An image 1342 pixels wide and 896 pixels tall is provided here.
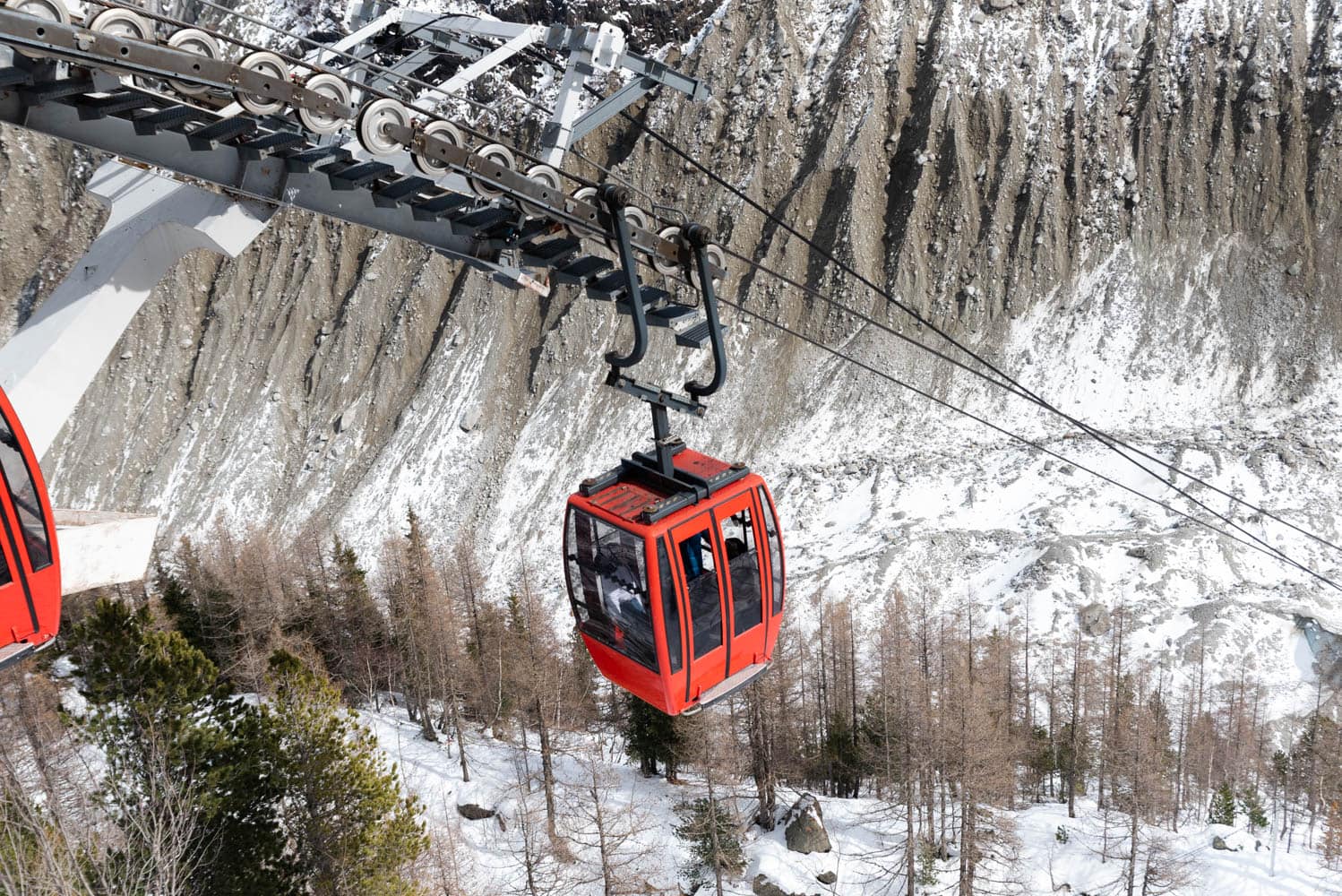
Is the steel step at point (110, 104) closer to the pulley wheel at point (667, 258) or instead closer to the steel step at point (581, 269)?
the steel step at point (581, 269)

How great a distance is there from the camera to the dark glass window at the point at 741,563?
8609mm

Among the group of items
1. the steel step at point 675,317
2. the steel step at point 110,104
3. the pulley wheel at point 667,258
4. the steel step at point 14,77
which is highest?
the steel step at point 14,77

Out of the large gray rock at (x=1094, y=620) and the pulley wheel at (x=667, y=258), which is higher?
the pulley wheel at (x=667, y=258)

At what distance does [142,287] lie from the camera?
791 cm

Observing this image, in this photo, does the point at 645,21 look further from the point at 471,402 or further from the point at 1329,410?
the point at 1329,410

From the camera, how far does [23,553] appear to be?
8.02 meters

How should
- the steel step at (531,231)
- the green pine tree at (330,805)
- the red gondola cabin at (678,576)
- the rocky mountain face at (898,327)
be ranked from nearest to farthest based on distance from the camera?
the steel step at (531,231) < the red gondola cabin at (678,576) < the green pine tree at (330,805) < the rocky mountain face at (898,327)

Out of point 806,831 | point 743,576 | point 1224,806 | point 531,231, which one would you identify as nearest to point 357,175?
point 531,231

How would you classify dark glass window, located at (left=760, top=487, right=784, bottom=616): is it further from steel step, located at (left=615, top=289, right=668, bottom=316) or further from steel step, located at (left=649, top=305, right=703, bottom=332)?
steel step, located at (left=615, top=289, right=668, bottom=316)

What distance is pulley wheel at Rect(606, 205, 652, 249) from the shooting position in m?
Answer: 7.37

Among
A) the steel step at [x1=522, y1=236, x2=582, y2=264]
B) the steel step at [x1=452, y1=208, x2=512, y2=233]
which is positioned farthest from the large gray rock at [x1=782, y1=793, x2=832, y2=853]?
the steel step at [x1=452, y1=208, x2=512, y2=233]

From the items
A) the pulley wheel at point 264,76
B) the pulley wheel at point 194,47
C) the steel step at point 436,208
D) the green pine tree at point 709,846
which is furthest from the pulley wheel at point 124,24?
the green pine tree at point 709,846

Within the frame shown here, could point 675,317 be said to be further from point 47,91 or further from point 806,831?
point 806,831

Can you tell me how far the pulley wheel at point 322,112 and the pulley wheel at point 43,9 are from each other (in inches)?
52.3
